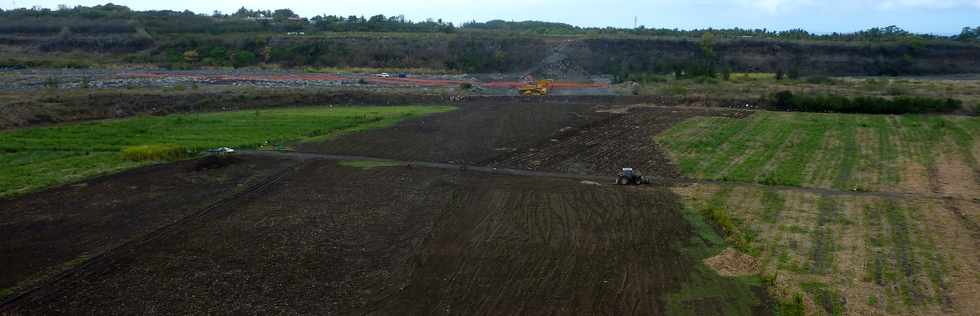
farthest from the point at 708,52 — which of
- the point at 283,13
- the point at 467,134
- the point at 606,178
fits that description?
the point at 283,13

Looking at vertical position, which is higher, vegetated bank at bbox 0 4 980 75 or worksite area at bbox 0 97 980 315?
vegetated bank at bbox 0 4 980 75

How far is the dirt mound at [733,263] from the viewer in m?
17.9

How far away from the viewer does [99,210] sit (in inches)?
918

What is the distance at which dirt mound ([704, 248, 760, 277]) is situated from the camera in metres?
17.9

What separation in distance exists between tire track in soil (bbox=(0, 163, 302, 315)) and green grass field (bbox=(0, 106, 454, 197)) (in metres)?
7.41

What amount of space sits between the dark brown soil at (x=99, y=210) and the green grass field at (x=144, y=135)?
1914mm

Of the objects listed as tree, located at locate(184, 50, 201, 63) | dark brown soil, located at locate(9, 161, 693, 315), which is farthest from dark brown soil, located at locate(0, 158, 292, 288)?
tree, located at locate(184, 50, 201, 63)

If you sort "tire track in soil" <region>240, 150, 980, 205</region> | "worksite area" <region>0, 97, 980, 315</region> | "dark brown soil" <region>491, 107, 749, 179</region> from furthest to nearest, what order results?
1. "dark brown soil" <region>491, 107, 749, 179</region>
2. "tire track in soil" <region>240, 150, 980, 205</region>
3. "worksite area" <region>0, 97, 980, 315</region>

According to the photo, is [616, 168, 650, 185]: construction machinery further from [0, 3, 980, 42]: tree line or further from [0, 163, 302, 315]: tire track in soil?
[0, 3, 980, 42]: tree line

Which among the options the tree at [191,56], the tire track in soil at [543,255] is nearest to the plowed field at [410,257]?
the tire track in soil at [543,255]

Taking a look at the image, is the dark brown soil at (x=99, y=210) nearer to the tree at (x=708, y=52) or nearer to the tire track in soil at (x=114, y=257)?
the tire track in soil at (x=114, y=257)

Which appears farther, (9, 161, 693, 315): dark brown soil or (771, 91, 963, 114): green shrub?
(771, 91, 963, 114): green shrub

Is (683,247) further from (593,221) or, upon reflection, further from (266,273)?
(266,273)

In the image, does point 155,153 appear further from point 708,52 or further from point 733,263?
point 708,52
